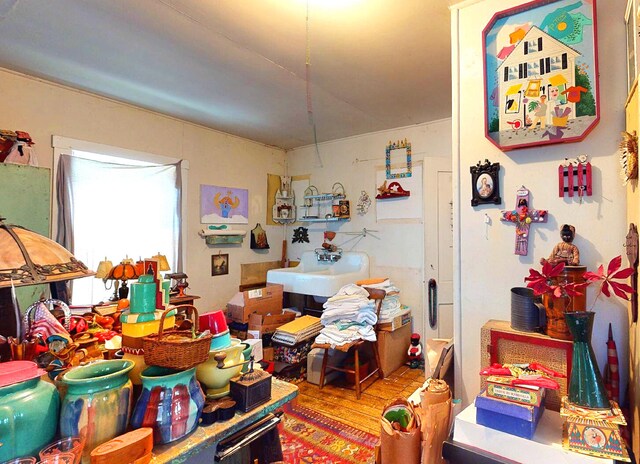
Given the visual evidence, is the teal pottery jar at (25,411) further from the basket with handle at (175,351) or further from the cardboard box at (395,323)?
the cardboard box at (395,323)

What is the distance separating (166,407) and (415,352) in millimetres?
2920

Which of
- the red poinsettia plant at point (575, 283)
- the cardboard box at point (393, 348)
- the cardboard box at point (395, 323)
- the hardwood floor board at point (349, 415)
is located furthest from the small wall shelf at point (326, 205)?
the red poinsettia plant at point (575, 283)

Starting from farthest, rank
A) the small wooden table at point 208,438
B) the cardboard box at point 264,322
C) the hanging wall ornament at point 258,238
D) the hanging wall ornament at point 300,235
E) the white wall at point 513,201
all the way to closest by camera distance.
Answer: the hanging wall ornament at point 300,235 < the hanging wall ornament at point 258,238 < the cardboard box at point 264,322 < the white wall at point 513,201 < the small wooden table at point 208,438

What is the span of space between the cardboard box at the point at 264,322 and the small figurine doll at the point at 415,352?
4.35 feet

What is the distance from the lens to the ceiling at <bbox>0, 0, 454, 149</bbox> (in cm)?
181

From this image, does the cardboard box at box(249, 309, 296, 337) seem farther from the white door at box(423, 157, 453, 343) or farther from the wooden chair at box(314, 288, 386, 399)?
the white door at box(423, 157, 453, 343)

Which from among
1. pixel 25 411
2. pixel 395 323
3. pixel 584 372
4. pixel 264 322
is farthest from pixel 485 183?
pixel 264 322

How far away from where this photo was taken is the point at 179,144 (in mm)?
3592

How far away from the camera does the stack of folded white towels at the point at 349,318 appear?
2.88m

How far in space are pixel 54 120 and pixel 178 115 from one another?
3.44 ft

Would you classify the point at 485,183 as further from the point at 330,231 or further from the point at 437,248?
the point at 330,231

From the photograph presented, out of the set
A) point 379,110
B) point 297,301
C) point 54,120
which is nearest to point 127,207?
point 54,120

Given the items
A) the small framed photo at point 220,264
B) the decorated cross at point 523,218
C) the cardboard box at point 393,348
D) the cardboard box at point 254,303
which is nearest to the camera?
the decorated cross at point 523,218

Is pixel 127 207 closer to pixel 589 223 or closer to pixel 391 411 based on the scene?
pixel 391 411
